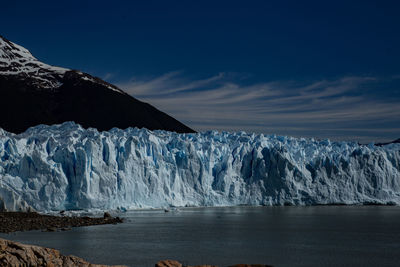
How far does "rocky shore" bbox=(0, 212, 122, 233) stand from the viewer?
22.6 metres

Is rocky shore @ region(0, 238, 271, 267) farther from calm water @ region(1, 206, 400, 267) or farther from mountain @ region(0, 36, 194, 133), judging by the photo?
mountain @ region(0, 36, 194, 133)

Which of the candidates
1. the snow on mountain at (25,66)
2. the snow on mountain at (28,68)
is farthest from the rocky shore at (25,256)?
the snow on mountain at (25,66)

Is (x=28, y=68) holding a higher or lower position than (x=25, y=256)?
higher

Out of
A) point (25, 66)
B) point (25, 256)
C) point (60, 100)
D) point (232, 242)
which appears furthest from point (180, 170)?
point (25, 66)

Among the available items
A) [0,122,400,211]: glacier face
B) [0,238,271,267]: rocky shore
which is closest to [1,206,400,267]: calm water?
[0,238,271,267]: rocky shore

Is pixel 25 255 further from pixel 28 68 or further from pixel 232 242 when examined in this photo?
pixel 28 68

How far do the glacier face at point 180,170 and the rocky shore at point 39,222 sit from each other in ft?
4.94

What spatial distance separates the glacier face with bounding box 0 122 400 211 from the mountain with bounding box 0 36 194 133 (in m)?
32.5

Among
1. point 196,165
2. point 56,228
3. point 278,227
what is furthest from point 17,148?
point 278,227

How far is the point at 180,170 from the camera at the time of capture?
36438mm

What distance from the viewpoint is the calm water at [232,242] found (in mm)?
15312

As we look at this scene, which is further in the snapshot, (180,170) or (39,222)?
(180,170)

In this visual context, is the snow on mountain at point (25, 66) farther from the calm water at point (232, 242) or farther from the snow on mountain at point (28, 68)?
the calm water at point (232, 242)

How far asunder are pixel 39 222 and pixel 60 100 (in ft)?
186
